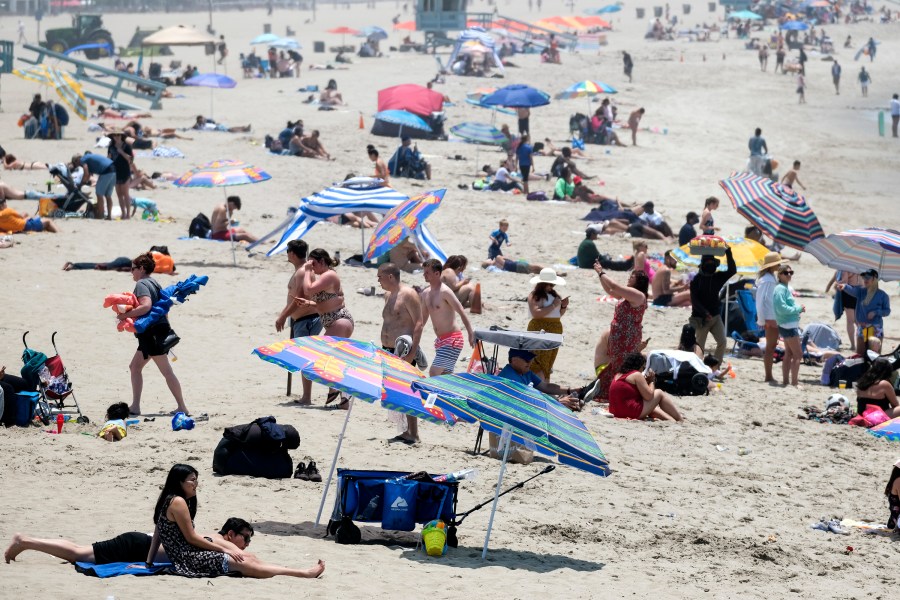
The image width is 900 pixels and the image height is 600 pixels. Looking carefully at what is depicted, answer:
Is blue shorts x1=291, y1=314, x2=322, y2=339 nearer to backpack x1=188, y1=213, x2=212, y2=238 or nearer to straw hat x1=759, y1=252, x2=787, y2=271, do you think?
straw hat x1=759, y1=252, x2=787, y2=271

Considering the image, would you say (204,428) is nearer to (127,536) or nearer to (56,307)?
(127,536)

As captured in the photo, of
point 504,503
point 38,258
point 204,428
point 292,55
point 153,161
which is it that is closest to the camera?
point 504,503

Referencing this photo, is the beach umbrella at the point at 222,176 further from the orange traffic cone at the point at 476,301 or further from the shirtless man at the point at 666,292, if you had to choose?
the shirtless man at the point at 666,292

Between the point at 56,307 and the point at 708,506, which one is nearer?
the point at 708,506

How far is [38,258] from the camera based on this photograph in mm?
15039

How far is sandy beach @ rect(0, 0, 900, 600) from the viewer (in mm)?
7105

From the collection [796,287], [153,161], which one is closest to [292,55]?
[153,161]

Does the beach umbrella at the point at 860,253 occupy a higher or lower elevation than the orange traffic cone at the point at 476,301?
higher

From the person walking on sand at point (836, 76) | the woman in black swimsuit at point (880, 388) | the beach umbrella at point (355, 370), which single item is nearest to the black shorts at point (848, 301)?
the woman in black swimsuit at point (880, 388)

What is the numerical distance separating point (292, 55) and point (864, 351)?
108ft

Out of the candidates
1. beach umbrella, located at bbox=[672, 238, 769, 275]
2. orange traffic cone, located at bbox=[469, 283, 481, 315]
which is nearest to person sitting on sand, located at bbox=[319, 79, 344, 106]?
orange traffic cone, located at bbox=[469, 283, 481, 315]

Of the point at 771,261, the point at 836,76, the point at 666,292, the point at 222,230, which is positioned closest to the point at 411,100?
the point at 222,230

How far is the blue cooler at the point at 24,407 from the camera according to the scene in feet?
30.1

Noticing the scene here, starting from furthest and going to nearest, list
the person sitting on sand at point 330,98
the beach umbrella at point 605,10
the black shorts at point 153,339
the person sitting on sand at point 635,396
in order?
the beach umbrella at point 605,10, the person sitting on sand at point 330,98, the person sitting on sand at point 635,396, the black shorts at point 153,339
